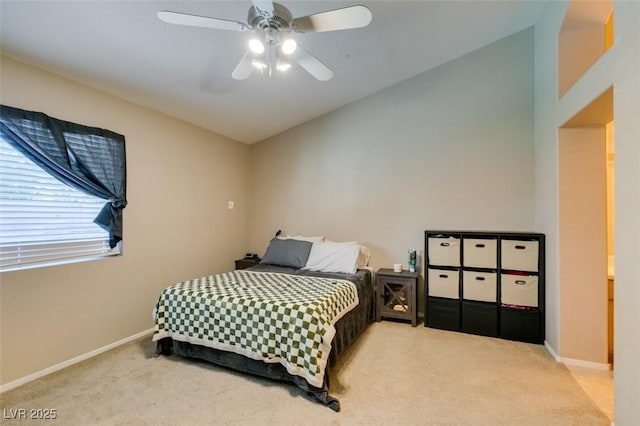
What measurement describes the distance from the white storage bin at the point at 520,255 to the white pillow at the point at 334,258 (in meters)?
1.57

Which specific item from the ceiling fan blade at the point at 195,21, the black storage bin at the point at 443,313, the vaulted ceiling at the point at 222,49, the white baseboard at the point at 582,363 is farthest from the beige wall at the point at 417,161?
the ceiling fan blade at the point at 195,21

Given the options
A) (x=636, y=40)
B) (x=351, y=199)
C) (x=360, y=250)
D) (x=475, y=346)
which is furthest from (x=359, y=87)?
(x=475, y=346)

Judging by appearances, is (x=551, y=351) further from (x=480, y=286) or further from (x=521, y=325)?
(x=480, y=286)

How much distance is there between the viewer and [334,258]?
12.0 feet

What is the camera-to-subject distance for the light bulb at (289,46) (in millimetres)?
1828

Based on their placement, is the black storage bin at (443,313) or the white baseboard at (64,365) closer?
the white baseboard at (64,365)

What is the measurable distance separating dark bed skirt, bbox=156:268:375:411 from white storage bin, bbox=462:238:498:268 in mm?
1174

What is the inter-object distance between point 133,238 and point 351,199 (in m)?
2.66

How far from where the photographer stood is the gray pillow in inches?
148

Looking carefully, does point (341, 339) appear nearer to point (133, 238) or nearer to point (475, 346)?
point (475, 346)

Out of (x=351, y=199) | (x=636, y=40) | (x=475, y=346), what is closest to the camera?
(x=636, y=40)

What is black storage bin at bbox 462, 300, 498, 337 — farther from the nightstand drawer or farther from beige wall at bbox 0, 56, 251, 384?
beige wall at bbox 0, 56, 251, 384

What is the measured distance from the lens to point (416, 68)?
3.63 metres

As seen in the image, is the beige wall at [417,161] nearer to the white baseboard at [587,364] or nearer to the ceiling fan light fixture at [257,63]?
the white baseboard at [587,364]
